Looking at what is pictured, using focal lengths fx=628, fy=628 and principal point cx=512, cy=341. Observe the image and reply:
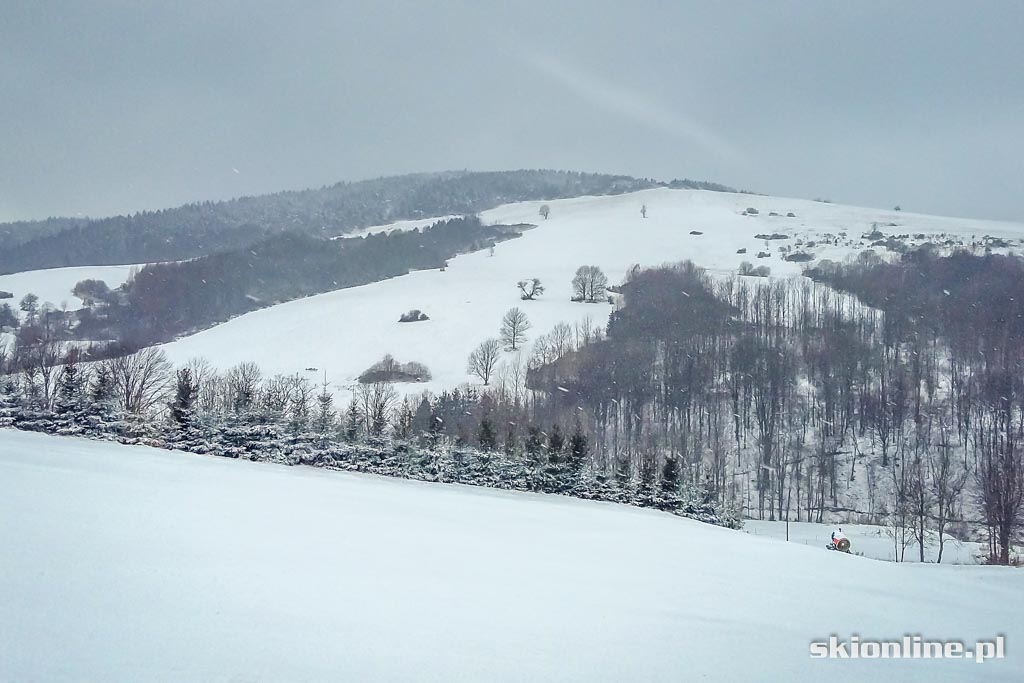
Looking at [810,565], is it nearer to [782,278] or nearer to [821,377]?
[821,377]

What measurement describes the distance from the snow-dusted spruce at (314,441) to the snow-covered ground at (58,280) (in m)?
86.6

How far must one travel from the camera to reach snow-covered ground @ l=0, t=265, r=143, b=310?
114m

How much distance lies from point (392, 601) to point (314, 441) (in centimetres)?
3019

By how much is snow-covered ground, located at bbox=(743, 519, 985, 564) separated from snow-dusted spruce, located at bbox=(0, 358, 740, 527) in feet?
29.8

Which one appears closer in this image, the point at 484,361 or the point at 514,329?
the point at 484,361

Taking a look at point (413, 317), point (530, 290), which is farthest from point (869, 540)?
point (530, 290)

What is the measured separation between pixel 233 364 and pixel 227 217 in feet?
428

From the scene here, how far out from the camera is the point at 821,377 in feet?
264

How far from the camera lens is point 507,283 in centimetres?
11488

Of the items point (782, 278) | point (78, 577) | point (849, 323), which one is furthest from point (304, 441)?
point (782, 278)

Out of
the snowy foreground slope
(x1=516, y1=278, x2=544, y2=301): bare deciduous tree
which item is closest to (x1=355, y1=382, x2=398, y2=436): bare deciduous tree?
(x1=516, y1=278, x2=544, y2=301): bare deciduous tree

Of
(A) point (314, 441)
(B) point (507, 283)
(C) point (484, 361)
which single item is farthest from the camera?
(B) point (507, 283)

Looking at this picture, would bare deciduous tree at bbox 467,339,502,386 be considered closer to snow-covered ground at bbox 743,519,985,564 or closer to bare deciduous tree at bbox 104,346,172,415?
bare deciduous tree at bbox 104,346,172,415

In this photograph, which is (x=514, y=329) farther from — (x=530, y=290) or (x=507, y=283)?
(x=507, y=283)
